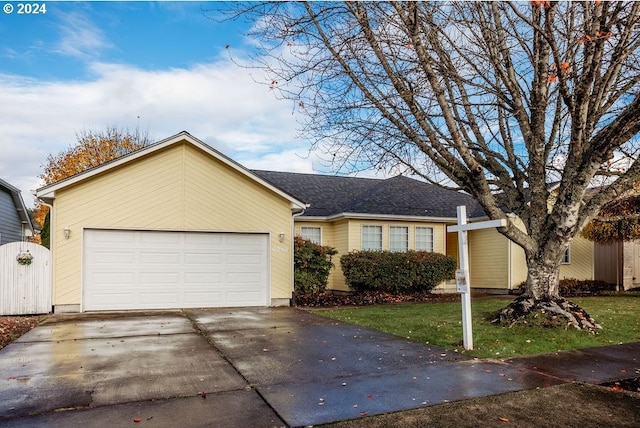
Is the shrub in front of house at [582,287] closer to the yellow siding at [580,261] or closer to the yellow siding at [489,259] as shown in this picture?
the yellow siding at [580,261]

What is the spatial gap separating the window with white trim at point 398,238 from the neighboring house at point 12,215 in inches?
619

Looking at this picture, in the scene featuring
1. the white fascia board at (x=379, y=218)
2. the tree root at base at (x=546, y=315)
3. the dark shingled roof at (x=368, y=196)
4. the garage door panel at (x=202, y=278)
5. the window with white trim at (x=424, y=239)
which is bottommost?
the tree root at base at (x=546, y=315)

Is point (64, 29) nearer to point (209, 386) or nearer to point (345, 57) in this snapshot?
point (345, 57)

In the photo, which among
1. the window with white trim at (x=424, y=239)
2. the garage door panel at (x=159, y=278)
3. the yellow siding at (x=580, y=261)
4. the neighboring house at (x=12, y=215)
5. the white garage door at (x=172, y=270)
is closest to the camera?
the white garage door at (x=172, y=270)

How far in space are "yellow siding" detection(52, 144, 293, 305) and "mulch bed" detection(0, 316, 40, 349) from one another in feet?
3.51

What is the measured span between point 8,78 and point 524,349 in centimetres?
1573

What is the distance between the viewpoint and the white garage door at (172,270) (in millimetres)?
12656

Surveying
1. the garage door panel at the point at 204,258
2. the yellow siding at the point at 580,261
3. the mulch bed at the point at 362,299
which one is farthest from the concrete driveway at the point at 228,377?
the yellow siding at the point at 580,261

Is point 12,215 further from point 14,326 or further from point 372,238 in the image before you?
point 372,238

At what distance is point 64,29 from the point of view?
11570 mm

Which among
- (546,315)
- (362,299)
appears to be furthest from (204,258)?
(546,315)

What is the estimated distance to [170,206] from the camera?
13.3 metres

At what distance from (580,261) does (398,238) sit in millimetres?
7889

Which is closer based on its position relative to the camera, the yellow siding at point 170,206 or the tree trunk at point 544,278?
the tree trunk at point 544,278
